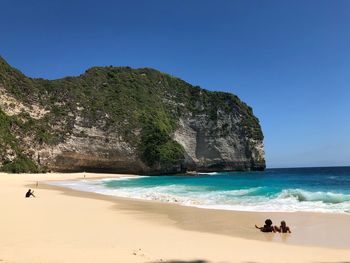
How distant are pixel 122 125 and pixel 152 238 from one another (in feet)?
212

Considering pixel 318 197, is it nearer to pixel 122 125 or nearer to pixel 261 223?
pixel 261 223

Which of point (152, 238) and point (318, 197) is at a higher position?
point (318, 197)

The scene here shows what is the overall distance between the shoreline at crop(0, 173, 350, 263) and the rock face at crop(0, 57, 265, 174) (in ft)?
149

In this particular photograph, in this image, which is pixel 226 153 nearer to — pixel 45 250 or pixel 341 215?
pixel 341 215

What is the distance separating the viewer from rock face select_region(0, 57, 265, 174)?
63.4 metres

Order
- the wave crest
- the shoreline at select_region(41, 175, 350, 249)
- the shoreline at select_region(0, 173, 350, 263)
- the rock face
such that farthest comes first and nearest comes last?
the rock face
the wave crest
the shoreline at select_region(41, 175, 350, 249)
the shoreline at select_region(0, 173, 350, 263)

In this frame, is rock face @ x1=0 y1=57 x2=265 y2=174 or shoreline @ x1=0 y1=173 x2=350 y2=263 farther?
rock face @ x1=0 y1=57 x2=265 y2=174

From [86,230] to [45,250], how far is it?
291cm

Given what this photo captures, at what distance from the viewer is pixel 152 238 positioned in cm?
946

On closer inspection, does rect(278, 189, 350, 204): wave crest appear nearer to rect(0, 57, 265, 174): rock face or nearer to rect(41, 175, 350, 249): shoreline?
rect(41, 175, 350, 249): shoreline

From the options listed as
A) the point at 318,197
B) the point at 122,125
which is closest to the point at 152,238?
the point at 318,197

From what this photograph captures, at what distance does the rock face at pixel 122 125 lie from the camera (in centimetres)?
6341

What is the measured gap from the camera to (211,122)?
8769 centimetres

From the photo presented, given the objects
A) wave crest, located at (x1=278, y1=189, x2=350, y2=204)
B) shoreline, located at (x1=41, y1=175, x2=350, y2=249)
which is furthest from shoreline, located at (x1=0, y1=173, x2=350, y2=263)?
wave crest, located at (x1=278, y1=189, x2=350, y2=204)
